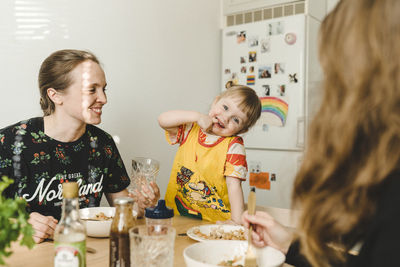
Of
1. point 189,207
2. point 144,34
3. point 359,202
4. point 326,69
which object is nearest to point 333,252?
point 359,202

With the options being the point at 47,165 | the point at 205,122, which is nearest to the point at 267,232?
the point at 205,122

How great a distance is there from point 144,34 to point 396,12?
2056mm

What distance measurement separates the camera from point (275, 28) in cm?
278

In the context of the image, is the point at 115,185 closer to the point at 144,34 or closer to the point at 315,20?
the point at 144,34

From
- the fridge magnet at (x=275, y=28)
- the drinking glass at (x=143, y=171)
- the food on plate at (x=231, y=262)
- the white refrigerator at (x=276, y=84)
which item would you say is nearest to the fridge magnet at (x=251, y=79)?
the white refrigerator at (x=276, y=84)

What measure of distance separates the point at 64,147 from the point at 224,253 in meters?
0.89

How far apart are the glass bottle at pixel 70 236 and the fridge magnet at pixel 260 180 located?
223 cm

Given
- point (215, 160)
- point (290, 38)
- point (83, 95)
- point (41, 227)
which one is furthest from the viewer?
point (290, 38)

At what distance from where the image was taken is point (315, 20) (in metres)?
2.77

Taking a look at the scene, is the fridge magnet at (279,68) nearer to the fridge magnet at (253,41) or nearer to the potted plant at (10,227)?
the fridge magnet at (253,41)

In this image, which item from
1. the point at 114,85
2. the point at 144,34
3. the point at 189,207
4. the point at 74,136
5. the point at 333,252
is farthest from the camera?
the point at 144,34

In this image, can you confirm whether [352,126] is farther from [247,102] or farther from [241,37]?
[241,37]

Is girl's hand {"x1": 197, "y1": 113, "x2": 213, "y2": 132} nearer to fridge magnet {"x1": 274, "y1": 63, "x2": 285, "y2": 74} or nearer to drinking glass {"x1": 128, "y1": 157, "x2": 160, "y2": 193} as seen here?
drinking glass {"x1": 128, "y1": 157, "x2": 160, "y2": 193}

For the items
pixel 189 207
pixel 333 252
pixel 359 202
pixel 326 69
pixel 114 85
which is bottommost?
pixel 189 207
